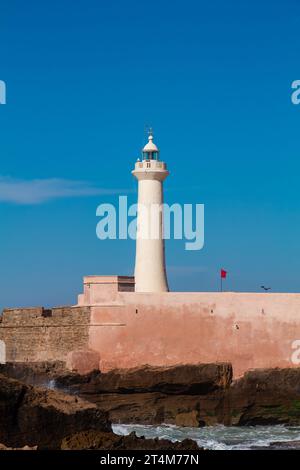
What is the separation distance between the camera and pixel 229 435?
26109 mm

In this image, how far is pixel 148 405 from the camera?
93.0 ft

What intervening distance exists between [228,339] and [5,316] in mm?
6916

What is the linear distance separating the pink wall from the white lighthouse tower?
284cm

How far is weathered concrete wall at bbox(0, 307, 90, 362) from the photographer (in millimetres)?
29719

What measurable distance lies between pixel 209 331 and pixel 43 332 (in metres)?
4.83

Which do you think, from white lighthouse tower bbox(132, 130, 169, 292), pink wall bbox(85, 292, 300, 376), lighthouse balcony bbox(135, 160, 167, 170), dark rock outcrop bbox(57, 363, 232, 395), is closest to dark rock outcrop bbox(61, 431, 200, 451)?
dark rock outcrop bbox(57, 363, 232, 395)

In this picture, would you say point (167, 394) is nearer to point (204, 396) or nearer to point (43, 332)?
point (204, 396)

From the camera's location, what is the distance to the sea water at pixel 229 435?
23.7m

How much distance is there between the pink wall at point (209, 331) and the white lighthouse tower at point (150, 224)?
2.84 m

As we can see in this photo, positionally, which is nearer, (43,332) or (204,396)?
(204,396)

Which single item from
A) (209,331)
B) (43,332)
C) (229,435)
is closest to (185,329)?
(209,331)
